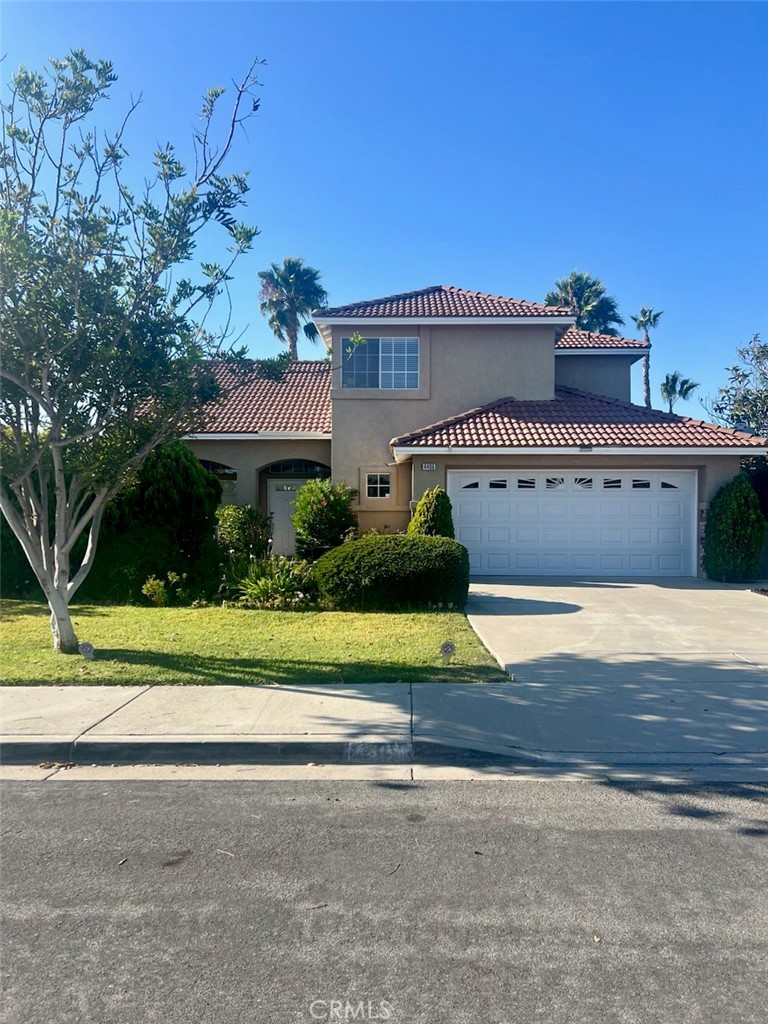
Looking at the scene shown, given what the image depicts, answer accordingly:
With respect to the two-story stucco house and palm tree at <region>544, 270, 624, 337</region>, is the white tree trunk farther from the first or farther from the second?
palm tree at <region>544, 270, 624, 337</region>

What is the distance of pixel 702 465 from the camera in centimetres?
1667

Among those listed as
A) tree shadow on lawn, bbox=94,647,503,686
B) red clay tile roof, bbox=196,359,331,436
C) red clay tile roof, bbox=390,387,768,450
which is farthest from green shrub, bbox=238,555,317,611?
red clay tile roof, bbox=196,359,331,436

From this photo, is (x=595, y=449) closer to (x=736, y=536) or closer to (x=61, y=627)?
(x=736, y=536)

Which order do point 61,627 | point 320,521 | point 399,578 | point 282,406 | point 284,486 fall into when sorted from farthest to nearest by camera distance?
point 282,406, point 284,486, point 320,521, point 399,578, point 61,627

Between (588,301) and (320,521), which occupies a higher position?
(588,301)

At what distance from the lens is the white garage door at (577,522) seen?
55.5ft

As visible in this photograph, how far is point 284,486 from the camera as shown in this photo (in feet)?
69.9

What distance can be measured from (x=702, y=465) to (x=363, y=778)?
44.6 ft

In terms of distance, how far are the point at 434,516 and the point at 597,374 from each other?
8638 millimetres

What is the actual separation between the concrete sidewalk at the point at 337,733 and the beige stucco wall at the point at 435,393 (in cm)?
1202

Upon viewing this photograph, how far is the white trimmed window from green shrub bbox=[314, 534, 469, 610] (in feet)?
21.6

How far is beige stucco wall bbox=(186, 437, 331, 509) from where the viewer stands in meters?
20.5

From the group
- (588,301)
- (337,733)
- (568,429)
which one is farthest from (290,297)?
(337,733)

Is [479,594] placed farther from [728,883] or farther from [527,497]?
[728,883]
